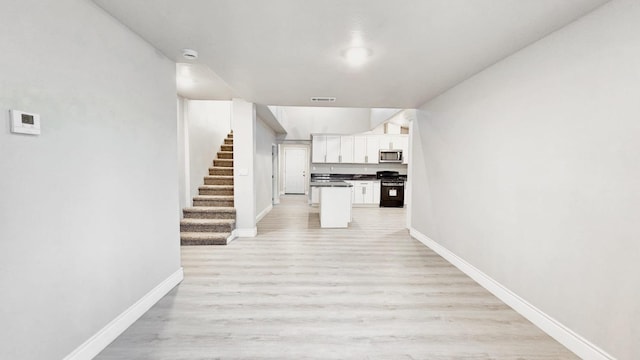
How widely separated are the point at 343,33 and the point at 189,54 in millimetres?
1442

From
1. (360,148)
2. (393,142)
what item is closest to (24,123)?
(360,148)

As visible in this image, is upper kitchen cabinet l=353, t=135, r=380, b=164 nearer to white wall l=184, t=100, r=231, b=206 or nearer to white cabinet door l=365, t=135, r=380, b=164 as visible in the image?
white cabinet door l=365, t=135, r=380, b=164

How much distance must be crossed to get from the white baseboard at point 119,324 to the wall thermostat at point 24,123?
127 cm

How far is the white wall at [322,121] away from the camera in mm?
9383

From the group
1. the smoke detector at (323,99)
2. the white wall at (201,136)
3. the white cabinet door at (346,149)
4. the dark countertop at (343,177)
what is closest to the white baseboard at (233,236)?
the white wall at (201,136)

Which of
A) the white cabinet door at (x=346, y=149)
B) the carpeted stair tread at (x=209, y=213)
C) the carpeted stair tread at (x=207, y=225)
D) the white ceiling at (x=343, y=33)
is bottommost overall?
the carpeted stair tread at (x=207, y=225)

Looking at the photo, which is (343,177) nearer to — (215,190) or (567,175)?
(215,190)

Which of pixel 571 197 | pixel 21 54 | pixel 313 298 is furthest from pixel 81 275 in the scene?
pixel 571 197

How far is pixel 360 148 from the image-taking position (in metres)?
8.26

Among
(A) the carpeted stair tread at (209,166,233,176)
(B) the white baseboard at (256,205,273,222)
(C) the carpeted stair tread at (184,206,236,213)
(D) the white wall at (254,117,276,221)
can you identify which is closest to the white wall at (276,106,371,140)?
(D) the white wall at (254,117,276,221)

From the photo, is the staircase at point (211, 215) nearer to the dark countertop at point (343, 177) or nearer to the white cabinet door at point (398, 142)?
the dark countertop at point (343, 177)

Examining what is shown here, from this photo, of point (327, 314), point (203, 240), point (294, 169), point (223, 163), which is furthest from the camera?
point (294, 169)

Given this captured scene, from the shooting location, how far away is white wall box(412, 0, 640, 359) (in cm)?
153

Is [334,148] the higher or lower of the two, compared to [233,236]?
higher
